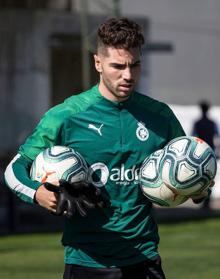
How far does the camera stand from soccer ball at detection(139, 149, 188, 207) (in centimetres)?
615

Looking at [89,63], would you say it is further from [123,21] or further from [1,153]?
[123,21]

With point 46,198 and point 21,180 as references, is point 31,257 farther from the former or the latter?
point 46,198

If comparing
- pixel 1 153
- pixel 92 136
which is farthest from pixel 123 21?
pixel 1 153

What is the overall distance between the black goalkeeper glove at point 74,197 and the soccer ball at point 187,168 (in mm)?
434

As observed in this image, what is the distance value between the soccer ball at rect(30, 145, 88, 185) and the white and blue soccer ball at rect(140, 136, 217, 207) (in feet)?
1.18

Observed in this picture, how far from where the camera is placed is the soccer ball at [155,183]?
20.2 feet

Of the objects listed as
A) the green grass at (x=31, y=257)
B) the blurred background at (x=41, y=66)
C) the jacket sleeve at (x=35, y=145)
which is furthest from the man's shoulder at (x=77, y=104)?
the blurred background at (x=41, y=66)

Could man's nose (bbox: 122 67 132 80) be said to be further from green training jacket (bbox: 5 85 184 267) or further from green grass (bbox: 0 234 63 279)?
green grass (bbox: 0 234 63 279)

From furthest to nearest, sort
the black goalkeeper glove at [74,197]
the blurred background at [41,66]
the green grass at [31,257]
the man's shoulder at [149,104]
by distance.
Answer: the blurred background at [41,66]
the green grass at [31,257]
the man's shoulder at [149,104]
the black goalkeeper glove at [74,197]

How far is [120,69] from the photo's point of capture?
615 cm

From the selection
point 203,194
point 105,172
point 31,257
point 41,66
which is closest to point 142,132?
point 105,172

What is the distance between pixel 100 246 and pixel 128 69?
0.96 meters

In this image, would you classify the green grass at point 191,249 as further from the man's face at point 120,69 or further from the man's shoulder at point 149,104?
the man's face at point 120,69

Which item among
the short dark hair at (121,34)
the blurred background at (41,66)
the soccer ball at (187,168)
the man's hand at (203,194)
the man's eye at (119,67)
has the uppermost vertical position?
the short dark hair at (121,34)
